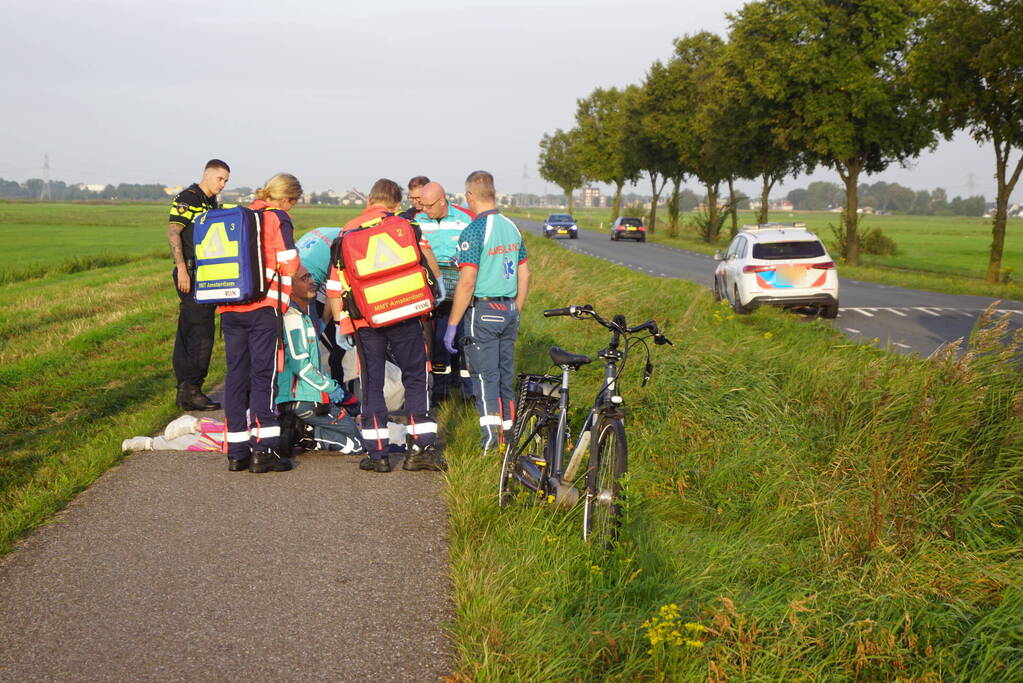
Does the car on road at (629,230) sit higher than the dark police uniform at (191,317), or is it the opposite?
the dark police uniform at (191,317)

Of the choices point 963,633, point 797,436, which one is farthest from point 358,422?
point 963,633

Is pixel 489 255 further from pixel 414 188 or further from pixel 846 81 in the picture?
pixel 846 81

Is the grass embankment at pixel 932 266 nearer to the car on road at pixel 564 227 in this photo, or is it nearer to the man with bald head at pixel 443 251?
the car on road at pixel 564 227

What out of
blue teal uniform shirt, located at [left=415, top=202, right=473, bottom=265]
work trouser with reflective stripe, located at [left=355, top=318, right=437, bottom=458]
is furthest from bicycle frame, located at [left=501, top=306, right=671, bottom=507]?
blue teal uniform shirt, located at [left=415, top=202, right=473, bottom=265]

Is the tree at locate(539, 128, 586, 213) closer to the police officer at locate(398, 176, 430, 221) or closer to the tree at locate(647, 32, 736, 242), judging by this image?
the tree at locate(647, 32, 736, 242)

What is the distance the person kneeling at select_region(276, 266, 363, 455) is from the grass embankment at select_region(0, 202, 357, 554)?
4.22 feet

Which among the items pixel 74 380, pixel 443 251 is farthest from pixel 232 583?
pixel 74 380

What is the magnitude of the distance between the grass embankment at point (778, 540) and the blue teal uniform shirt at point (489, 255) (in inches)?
44.9

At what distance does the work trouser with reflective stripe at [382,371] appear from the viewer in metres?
6.41

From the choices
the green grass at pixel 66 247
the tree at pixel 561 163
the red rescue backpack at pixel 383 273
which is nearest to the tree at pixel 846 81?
the green grass at pixel 66 247

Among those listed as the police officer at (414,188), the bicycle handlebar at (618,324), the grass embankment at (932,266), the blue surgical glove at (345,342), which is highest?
the police officer at (414,188)

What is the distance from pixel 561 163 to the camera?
108375 millimetres

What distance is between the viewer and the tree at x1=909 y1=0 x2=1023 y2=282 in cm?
2322

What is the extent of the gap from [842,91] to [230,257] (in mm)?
30968
